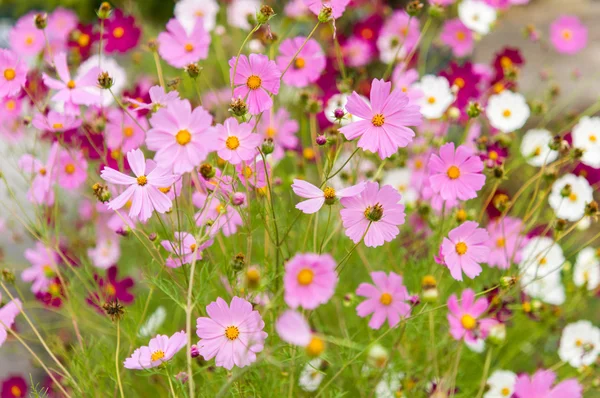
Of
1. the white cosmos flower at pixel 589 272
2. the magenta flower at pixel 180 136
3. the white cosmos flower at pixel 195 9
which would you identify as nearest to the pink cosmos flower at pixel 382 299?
the magenta flower at pixel 180 136

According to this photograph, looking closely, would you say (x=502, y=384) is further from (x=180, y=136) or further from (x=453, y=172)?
(x=180, y=136)

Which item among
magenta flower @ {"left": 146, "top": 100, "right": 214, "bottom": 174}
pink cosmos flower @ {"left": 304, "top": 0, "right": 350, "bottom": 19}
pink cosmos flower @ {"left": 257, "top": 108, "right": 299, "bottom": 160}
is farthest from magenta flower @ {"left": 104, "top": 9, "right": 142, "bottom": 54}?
magenta flower @ {"left": 146, "top": 100, "right": 214, "bottom": 174}

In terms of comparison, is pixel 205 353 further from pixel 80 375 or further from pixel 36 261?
pixel 36 261

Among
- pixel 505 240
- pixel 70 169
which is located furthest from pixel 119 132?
pixel 505 240

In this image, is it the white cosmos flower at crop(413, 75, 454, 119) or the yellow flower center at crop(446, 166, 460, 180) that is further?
the white cosmos flower at crop(413, 75, 454, 119)

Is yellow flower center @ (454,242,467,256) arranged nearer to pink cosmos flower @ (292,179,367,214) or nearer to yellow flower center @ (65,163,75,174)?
pink cosmos flower @ (292,179,367,214)


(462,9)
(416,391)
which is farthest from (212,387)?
(462,9)

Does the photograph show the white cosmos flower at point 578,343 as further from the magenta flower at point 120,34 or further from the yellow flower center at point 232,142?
the magenta flower at point 120,34
